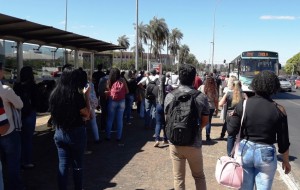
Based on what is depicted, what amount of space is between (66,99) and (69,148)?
608 mm

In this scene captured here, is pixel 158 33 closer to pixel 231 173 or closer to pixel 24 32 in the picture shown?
pixel 24 32

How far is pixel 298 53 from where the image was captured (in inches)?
6693

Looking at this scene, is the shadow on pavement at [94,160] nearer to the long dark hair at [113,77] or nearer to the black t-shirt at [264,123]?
the long dark hair at [113,77]

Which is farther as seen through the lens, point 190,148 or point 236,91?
point 236,91

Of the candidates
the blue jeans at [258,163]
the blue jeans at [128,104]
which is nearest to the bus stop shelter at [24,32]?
the blue jeans at [128,104]

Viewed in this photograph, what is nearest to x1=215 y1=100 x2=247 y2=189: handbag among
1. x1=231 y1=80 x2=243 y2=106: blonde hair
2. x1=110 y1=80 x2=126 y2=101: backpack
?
x1=231 y1=80 x2=243 y2=106: blonde hair

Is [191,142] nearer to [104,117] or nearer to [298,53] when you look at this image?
[104,117]

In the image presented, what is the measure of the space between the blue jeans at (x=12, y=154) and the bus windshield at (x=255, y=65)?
66.7 feet

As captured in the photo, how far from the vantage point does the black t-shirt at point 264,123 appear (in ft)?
11.2

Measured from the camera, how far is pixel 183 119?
3.92 m

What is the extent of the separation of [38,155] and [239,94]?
4.05m

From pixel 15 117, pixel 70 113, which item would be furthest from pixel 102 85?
pixel 70 113

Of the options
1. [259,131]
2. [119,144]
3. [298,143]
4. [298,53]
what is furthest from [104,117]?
[298,53]

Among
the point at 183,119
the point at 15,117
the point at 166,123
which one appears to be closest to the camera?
the point at 183,119
